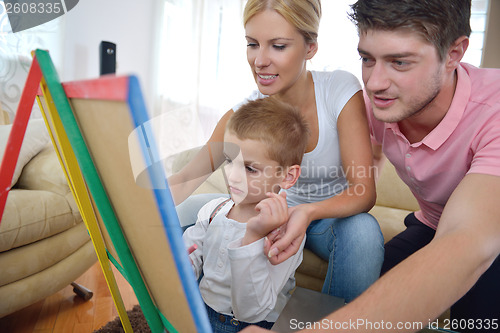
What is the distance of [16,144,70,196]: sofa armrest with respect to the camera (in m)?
1.55

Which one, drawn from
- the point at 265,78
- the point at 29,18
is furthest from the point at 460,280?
the point at 29,18

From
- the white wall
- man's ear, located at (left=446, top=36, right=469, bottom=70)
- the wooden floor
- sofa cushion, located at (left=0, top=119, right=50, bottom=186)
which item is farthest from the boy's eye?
the white wall

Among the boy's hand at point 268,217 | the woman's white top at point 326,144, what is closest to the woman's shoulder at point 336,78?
the woman's white top at point 326,144

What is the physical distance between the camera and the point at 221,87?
3.62m

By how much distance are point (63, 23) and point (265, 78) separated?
225cm

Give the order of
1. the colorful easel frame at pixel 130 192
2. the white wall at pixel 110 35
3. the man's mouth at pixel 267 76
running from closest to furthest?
1. the colorful easel frame at pixel 130 192
2. the man's mouth at pixel 267 76
3. the white wall at pixel 110 35

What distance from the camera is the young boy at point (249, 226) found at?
28.6 inches

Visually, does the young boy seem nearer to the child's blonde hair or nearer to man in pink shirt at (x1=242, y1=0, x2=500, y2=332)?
the child's blonde hair

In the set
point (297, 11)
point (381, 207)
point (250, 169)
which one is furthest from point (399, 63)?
point (381, 207)

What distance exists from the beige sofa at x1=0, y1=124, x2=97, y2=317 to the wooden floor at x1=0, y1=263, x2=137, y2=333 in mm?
122

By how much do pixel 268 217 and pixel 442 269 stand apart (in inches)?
11.4

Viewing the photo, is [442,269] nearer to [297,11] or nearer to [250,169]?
[250,169]

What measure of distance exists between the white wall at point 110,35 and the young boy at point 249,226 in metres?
1.80

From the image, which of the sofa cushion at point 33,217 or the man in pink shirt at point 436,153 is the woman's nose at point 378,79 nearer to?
the man in pink shirt at point 436,153
